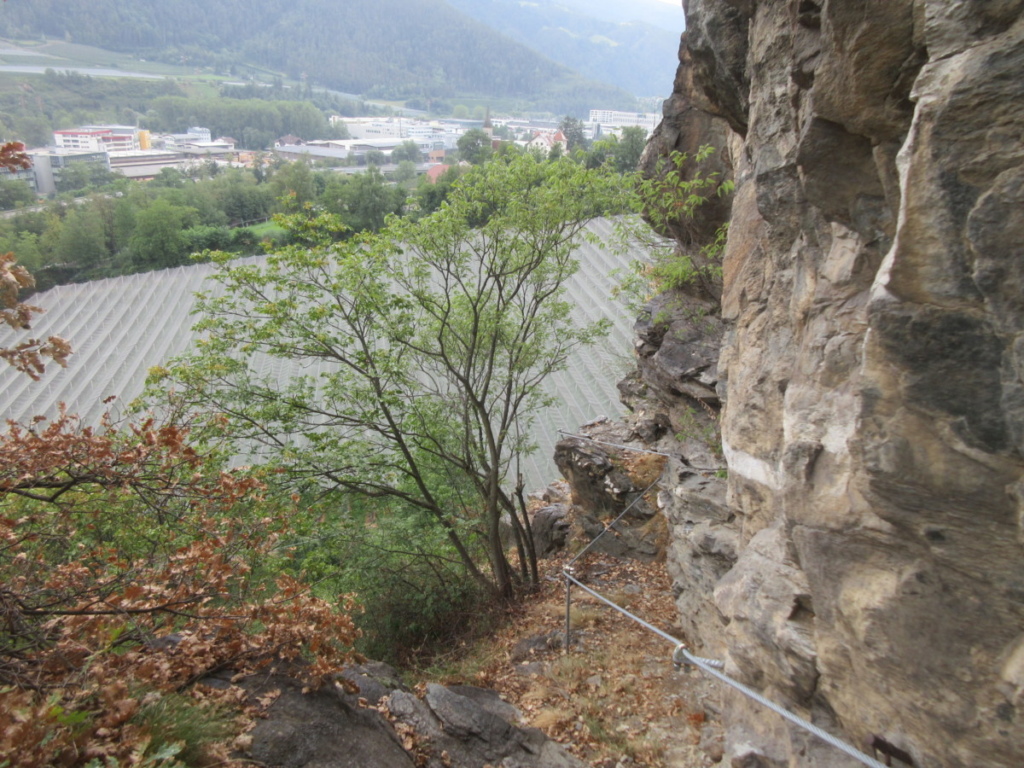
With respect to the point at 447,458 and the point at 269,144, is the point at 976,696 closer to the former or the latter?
the point at 447,458

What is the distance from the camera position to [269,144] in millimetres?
116438

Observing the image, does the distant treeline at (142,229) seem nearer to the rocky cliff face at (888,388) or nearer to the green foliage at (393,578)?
the green foliage at (393,578)

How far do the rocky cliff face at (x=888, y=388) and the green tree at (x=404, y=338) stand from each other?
5169 millimetres

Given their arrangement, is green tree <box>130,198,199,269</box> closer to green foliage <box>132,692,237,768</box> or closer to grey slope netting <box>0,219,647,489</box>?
grey slope netting <box>0,219,647,489</box>

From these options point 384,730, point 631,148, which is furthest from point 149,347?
point 631,148

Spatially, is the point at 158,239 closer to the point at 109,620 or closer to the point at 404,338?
the point at 404,338

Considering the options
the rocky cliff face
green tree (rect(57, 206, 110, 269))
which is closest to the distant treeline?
green tree (rect(57, 206, 110, 269))

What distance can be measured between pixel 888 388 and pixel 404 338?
847cm

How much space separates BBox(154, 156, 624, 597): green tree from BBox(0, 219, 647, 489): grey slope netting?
6.84m

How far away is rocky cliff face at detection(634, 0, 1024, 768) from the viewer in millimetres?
2865

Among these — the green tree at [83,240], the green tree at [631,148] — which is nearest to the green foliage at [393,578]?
the green tree at [631,148]

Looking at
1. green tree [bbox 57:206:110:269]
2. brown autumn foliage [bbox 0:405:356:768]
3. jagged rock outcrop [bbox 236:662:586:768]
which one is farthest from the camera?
green tree [bbox 57:206:110:269]

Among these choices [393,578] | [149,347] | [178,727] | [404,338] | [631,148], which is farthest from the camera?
[631,148]

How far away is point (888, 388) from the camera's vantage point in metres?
3.37
